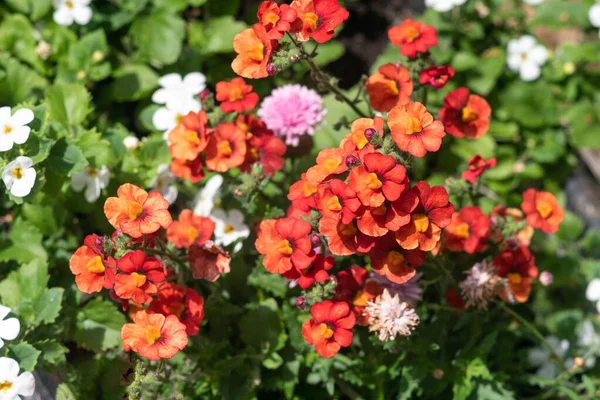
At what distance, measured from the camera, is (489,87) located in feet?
10.7

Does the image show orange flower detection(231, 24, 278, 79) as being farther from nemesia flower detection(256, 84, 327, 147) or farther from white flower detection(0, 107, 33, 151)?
white flower detection(0, 107, 33, 151)

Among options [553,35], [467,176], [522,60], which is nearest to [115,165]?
[467,176]

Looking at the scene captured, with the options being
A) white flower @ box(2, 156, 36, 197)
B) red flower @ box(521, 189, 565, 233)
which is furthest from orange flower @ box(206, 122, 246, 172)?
red flower @ box(521, 189, 565, 233)

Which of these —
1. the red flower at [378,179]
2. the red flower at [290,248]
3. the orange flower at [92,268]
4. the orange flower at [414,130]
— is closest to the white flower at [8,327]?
the orange flower at [92,268]

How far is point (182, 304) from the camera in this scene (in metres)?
2.04

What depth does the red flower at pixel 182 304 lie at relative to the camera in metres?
2.01

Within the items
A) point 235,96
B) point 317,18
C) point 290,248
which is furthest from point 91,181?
point 317,18

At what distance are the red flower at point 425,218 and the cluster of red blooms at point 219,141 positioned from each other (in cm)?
64

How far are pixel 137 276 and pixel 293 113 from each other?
893mm

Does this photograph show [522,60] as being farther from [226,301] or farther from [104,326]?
[104,326]

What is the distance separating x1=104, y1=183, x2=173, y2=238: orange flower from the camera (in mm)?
1852

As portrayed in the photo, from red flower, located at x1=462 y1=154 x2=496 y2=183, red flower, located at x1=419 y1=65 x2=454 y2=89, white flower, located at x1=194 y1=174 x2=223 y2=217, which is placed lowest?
white flower, located at x1=194 y1=174 x2=223 y2=217

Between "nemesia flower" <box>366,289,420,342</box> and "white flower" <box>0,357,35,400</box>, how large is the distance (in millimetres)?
973

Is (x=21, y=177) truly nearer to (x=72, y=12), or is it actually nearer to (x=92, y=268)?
(x=92, y=268)
